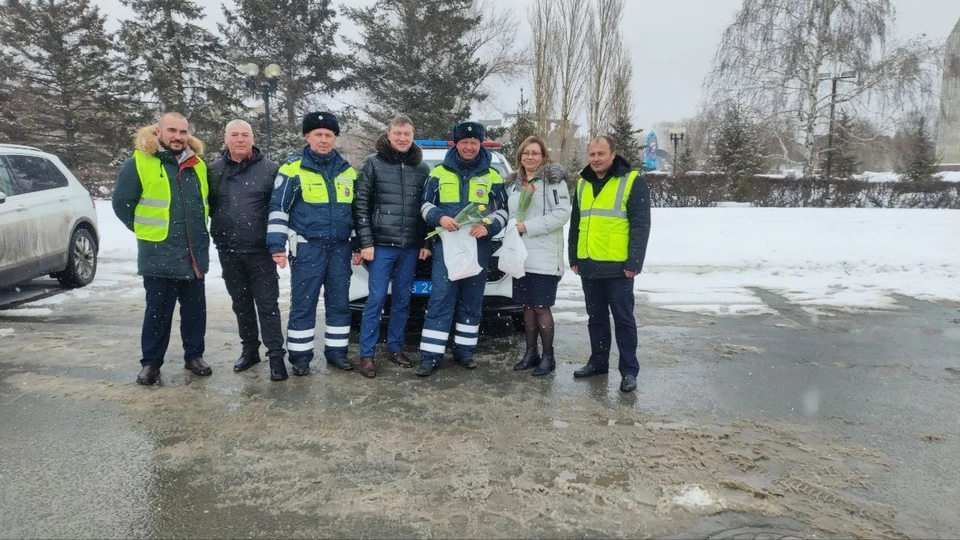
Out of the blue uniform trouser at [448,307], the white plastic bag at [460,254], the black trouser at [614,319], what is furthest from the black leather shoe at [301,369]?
the black trouser at [614,319]

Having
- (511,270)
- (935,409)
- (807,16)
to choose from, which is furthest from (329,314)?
(807,16)

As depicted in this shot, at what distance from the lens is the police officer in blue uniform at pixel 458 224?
4516 millimetres

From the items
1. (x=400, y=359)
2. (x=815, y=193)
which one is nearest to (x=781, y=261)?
(x=400, y=359)

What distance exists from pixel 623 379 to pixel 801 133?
22553mm

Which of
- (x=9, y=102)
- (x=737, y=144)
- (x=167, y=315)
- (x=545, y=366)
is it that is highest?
(x=9, y=102)

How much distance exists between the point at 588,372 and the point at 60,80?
31.7m

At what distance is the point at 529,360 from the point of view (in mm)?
4789

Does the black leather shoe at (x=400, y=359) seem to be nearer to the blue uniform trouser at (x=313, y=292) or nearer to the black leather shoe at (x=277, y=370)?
the blue uniform trouser at (x=313, y=292)

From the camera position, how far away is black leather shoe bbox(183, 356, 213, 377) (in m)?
4.52

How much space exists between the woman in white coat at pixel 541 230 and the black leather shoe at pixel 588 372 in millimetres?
225

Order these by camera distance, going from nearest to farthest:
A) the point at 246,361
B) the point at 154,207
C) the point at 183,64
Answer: the point at 154,207
the point at 246,361
the point at 183,64

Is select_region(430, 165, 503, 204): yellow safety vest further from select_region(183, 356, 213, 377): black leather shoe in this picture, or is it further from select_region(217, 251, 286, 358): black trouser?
select_region(183, 356, 213, 377): black leather shoe

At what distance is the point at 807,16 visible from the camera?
2153cm

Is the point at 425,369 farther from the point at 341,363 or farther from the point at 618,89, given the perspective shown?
the point at 618,89
